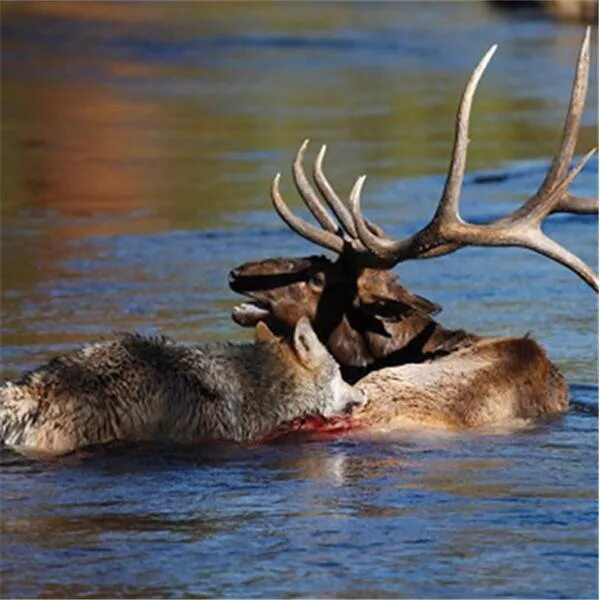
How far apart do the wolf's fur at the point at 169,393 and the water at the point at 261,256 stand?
102mm

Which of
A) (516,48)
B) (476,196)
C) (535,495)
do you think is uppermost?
(516,48)

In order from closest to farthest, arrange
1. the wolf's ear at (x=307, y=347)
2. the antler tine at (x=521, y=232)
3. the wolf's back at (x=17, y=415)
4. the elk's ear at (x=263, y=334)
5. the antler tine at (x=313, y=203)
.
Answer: the wolf's back at (x=17, y=415) → the wolf's ear at (x=307, y=347) → the elk's ear at (x=263, y=334) → the antler tine at (x=521, y=232) → the antler tine at (x=313, y=203)

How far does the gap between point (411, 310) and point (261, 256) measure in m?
4.19

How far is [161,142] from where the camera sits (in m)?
20.5

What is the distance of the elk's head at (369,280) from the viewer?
31.5ft

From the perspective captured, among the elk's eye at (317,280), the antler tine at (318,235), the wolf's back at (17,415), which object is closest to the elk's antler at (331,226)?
the antler tine at (318,235)

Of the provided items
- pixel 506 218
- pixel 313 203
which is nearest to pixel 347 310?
pixel 313 203

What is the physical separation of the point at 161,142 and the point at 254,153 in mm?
1433

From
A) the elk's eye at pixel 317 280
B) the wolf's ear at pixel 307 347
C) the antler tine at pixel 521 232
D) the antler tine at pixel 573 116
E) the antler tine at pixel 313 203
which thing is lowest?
the wolf's ear at pixel 307 347

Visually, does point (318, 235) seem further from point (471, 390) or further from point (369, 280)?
point (471, 390)

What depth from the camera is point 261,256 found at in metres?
14.1

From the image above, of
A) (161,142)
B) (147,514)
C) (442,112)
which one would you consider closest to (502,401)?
(147,514)

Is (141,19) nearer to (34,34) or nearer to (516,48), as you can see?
(34,34)

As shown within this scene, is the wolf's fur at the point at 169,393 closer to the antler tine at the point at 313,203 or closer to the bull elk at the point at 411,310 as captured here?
the bull elk at the point at 411,310
